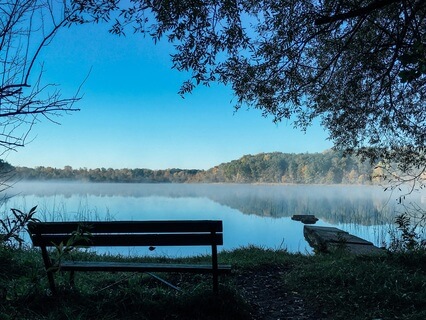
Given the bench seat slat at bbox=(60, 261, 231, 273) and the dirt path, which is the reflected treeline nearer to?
the bench seat slat at bbox=(60, 261, 231, 273)

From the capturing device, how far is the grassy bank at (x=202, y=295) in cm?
265

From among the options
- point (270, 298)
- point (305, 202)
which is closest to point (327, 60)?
point (270, 298)

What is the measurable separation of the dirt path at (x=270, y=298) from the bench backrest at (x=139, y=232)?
85 cm

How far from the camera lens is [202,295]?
2.85 meters

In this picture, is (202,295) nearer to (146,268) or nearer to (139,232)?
(146,268)

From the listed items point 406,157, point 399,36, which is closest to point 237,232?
point 406,157

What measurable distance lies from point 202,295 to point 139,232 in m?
0.78

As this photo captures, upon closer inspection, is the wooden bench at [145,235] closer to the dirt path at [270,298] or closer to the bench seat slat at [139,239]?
the bench seat slat at [139,239]

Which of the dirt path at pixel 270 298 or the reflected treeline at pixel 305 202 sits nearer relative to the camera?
the dirt path at pixel 270 298

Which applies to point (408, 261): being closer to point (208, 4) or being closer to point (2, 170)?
point (208, 4)

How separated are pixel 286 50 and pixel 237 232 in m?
8.09

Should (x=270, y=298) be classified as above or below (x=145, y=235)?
below

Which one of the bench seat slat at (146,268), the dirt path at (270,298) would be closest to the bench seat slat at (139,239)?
the bench seat slat at (146,268)

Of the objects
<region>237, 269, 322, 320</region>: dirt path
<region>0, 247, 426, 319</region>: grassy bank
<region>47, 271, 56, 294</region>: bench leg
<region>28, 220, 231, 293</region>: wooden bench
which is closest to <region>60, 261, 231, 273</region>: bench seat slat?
<region>28, 220, 231, 293</region>: wooden bench
